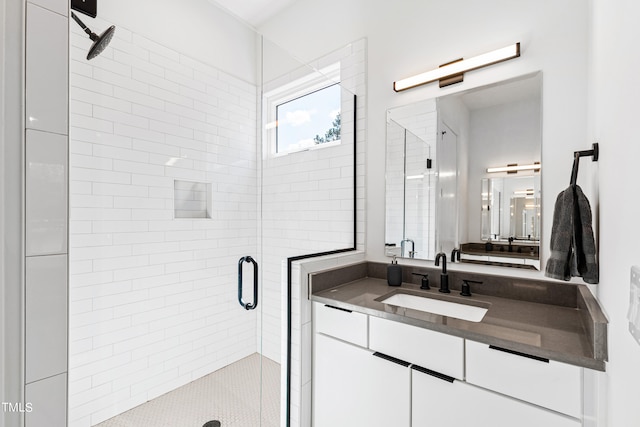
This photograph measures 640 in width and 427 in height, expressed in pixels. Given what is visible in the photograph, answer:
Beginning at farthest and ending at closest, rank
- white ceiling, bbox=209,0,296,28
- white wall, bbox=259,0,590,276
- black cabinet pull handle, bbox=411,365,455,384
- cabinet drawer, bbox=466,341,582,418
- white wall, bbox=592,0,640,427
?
white ceiling, bbox=209,0,296,28 → white wall, bbox=259,0,590,276 → black cabinet pull handle, bbox=411,365,455,384 → cabinet drawer, bbox=466,341,582,418 → white wall, bbox=592,0,640,427

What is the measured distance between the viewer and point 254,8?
263cm

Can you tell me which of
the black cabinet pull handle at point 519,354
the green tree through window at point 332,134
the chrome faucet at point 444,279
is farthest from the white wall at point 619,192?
the green tree through window at point 332,134

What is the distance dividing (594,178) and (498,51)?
0.85 m

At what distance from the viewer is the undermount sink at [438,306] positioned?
5.00 feet

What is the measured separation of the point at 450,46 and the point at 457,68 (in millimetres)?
178

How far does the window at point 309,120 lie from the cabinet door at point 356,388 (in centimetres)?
148

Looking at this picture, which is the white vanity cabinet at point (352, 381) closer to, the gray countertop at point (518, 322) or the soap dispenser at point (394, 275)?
the gray countertop at point (518, 322)

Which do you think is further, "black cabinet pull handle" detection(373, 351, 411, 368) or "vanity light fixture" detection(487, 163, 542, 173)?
"vanity light fixture" detection(487, 163, 542, 173)

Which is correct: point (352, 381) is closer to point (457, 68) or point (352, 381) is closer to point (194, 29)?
point (457, 68)

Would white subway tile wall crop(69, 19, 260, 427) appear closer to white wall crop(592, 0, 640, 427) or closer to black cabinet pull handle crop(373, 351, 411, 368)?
black cabinet pull handle crop(373, 351, 411, 368)

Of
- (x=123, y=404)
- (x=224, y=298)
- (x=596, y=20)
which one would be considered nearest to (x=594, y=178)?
(x=596, y=20)

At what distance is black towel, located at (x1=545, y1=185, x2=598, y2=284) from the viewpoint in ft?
3.47

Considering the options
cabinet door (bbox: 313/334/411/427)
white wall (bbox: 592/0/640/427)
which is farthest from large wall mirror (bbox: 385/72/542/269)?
cabinet door (bbox: 313/334/411/427)

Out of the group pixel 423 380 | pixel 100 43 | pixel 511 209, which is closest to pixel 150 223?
pixel 100 43
